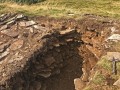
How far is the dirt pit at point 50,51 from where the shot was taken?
16625mm

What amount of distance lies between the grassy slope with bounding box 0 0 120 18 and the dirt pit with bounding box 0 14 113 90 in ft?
4.77

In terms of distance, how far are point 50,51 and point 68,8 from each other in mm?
5083

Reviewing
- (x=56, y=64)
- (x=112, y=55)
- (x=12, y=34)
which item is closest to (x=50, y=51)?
(x=56, y=64)

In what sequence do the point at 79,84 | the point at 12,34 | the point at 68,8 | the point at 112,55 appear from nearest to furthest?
the point at 112,55 < the point at 79,84 < the point at 12,34 < the point at 68,8

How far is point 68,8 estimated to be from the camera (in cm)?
2217

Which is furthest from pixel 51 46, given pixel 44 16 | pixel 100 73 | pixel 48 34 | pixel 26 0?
pixel 26 0

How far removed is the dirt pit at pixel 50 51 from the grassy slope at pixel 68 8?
1.45m

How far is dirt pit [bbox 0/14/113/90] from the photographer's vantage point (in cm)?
1662

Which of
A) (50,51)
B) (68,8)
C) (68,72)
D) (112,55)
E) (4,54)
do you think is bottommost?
(68,72)

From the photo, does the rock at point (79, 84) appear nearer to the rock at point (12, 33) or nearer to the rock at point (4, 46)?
the rock at point (4, 46)

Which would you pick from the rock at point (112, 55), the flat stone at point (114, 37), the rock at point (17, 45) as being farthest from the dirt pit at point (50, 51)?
the rock at point (112, 55)

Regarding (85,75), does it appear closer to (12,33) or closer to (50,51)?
(50,51)

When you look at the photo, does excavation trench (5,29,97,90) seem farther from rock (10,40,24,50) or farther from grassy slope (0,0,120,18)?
grassy slope (0,0,120,18)

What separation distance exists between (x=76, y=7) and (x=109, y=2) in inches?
101
